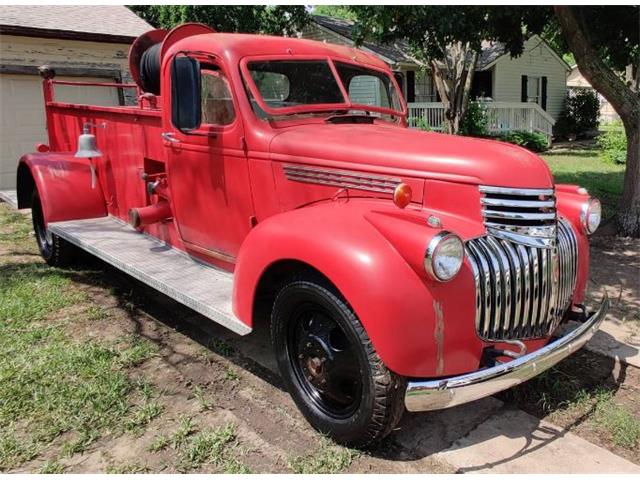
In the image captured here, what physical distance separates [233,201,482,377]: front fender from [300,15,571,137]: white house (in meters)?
13.8

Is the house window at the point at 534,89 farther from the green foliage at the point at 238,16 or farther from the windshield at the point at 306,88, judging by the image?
the windshield at the point at 306,88

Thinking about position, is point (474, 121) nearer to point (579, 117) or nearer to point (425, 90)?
point (425, 90)

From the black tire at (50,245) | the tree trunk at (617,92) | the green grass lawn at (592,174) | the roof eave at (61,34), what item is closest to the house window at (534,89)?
the green grass lawn at (592,174)

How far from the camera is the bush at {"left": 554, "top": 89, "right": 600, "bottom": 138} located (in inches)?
954

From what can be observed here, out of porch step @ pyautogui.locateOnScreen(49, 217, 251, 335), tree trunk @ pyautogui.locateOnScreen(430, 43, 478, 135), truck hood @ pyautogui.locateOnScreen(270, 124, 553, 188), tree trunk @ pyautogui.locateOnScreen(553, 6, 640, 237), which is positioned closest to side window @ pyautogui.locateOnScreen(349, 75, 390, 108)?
truck hood @ pyautogui.locateOnScreen(270, 124, 553, 188)

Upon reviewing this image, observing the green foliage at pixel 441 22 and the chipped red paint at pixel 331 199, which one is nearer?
the chipped red paint at pixel 331 199

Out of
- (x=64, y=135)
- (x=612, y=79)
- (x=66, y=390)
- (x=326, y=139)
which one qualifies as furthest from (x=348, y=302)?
(x=612, y=79)

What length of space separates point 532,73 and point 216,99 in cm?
2349

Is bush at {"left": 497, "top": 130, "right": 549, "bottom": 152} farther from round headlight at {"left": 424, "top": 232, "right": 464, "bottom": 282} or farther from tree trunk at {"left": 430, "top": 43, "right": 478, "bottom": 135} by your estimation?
round headlight at {"left": 424, "top": 232, "right": 464, "bottom": 282}

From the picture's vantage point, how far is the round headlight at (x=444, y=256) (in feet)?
8.21

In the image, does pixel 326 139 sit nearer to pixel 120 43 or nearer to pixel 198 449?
pixel 198 449

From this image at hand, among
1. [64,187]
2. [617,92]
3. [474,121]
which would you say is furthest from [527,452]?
[474,121]

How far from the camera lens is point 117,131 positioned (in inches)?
202

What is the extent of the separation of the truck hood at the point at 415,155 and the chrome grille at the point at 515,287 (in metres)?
0.34
